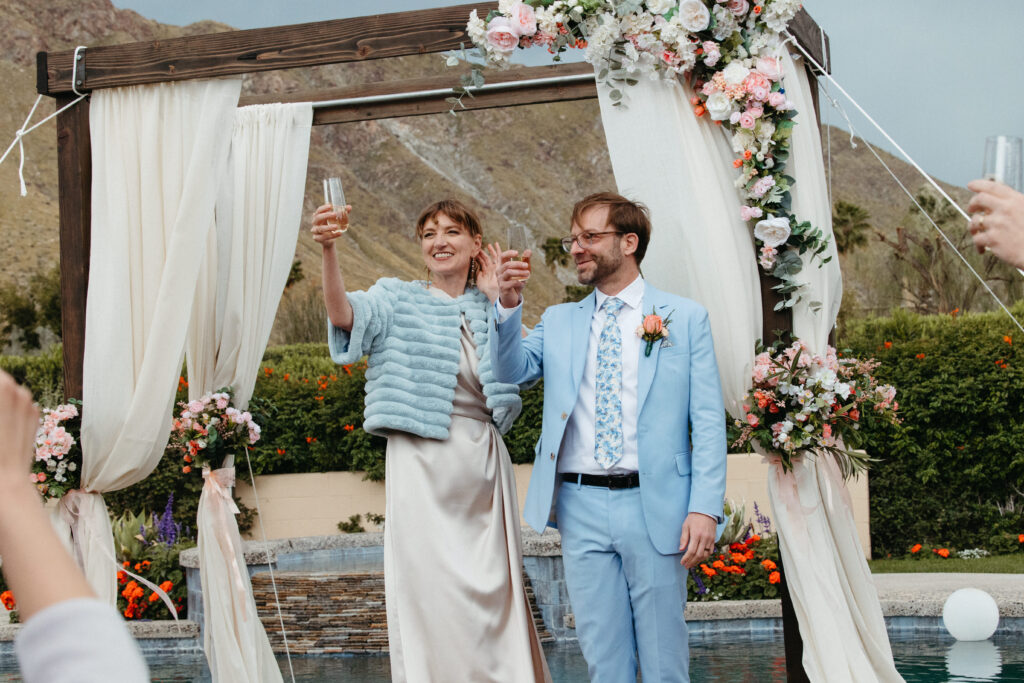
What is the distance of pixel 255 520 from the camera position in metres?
9.33

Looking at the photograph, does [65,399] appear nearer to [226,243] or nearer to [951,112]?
[226,243]

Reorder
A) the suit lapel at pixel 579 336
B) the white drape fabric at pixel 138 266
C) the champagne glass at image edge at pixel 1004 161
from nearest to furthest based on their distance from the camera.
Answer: the champagne glass at image edge at pixel 1004 161
the suit lapel at pixel 579 336
the white drape fabric at pixel 138 266

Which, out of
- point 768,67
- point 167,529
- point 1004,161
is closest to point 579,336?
point 768,67

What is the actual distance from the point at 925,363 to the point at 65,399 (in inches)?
268

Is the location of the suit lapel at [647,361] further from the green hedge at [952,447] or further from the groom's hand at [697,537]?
the green hedge at [952,447]

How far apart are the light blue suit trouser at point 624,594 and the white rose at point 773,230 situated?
122 cm

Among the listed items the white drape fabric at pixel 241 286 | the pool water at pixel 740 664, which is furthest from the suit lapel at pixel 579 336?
the pool water at pixel 740 664

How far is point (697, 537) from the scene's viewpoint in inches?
131

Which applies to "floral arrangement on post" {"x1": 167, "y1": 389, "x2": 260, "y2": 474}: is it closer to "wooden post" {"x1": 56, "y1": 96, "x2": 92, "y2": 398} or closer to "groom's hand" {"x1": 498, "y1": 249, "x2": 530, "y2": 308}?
"wooden post" {"x1": 56, "y1": 96, "x2": 92, "y2": 398}

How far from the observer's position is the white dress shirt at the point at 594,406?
137 inches

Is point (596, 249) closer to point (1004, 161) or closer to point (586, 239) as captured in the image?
point (586, 239)

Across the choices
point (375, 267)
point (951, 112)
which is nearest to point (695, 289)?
point (375, 267)

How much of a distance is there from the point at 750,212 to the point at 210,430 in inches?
99.4

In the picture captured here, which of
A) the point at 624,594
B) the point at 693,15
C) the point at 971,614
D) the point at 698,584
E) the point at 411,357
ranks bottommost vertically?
the point at 971,614
